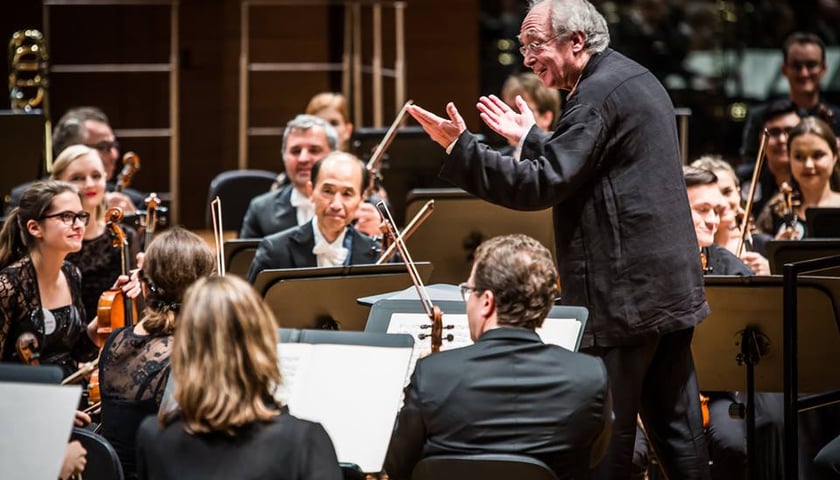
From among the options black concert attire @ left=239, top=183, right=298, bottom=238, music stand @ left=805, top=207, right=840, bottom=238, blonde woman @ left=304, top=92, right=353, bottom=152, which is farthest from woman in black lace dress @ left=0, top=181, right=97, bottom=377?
music stand @ left=805, top=207, right=840, bottom=238

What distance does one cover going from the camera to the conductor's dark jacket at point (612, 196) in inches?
109

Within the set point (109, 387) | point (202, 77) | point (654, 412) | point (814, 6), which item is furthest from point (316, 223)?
point (814, 6)

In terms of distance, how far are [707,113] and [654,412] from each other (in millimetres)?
6084

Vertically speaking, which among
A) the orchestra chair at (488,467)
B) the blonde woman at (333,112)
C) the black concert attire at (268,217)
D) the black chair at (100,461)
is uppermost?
the blonde woman at (333,112)

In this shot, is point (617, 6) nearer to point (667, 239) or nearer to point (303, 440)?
point (667, 239)

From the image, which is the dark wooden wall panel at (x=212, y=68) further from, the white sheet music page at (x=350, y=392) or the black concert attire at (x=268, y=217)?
the white sheet music page at (x=350, y=392)

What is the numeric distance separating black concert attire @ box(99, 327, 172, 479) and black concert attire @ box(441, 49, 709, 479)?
85 cm

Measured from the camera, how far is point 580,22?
114 inches

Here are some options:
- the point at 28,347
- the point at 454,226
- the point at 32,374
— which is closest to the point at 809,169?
the point at 454,226

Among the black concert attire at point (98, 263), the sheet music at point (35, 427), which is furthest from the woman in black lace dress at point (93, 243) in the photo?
the sheet music at point (35, 427)

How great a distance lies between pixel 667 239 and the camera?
111 inches

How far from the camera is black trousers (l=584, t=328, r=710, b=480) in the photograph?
2836mm

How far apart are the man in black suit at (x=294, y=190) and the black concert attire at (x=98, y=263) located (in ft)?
1.93

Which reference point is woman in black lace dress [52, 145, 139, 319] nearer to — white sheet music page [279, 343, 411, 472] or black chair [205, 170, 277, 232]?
black chair [205, 170, 277, 232]
